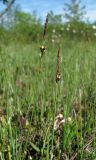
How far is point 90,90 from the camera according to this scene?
8.29 feet

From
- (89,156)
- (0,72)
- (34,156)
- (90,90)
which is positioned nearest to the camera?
(89,156)

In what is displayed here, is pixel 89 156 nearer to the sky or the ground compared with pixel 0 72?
nearer to the ground

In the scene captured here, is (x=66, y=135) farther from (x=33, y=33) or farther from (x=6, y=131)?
(x=33, y=33)

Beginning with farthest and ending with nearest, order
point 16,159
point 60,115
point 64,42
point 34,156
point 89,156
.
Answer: point 64,42, point 60,115, point 34,156, point 89,156, point 16,159

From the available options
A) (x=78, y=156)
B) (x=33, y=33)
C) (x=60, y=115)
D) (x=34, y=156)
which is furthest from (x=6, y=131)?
(x=33, y=33)

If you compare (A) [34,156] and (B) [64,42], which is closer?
(A) [34,156]

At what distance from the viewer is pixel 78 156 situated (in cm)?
152

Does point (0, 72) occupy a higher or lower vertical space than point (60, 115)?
higher

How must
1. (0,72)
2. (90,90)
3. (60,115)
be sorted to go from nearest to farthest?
(60,115), (0,72), (90,90)

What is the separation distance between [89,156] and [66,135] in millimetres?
199

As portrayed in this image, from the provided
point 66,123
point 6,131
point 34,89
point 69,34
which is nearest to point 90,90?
point 34,89

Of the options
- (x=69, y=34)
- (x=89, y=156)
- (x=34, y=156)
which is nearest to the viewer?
(x=89, y=156)

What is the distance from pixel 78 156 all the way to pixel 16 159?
24 centimetres

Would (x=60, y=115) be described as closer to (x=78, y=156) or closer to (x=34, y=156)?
(x=34, y=156)
